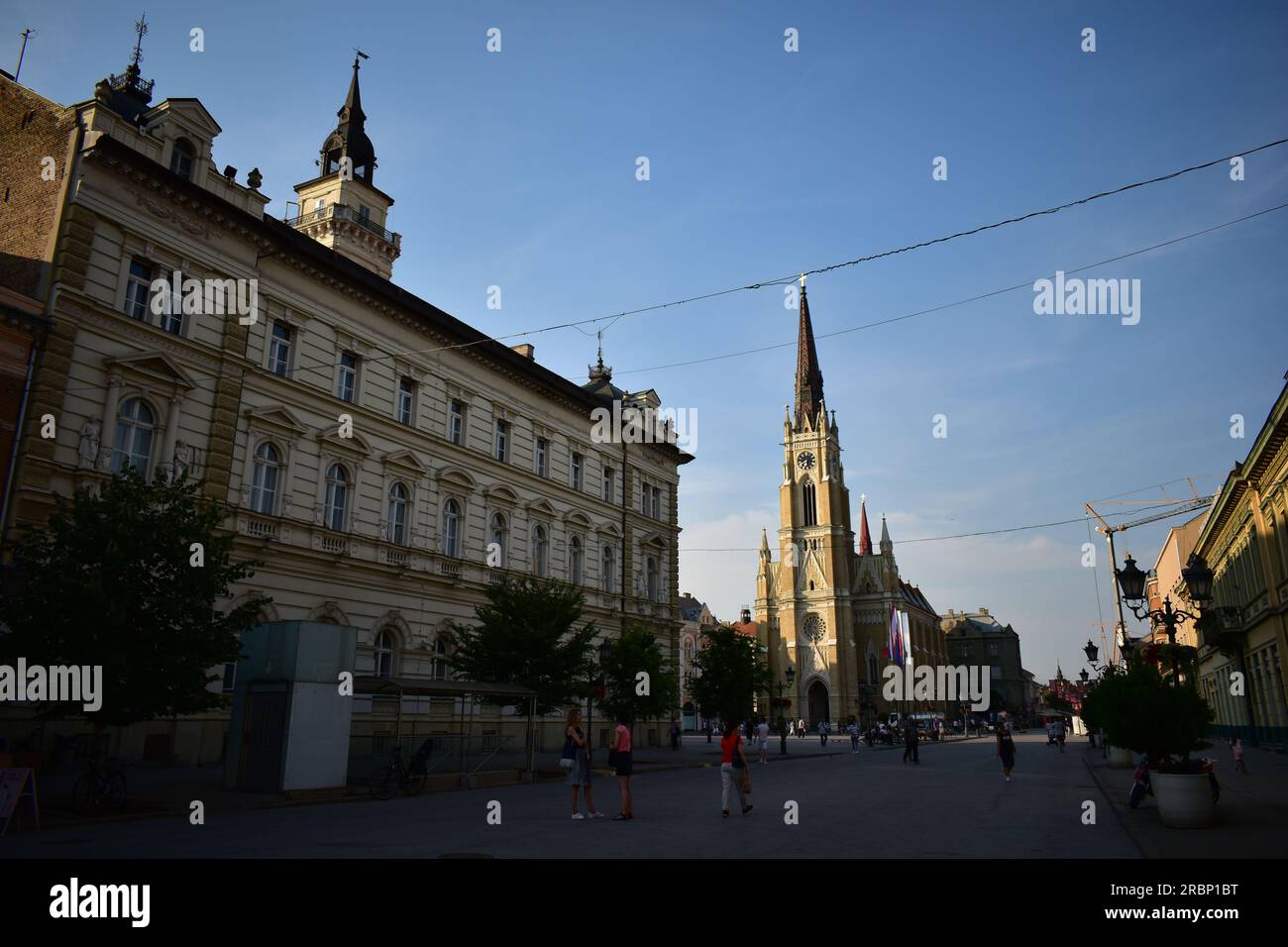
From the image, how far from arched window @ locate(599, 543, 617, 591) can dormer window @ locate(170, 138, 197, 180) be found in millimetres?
23498

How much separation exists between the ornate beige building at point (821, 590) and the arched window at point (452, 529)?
3258 inches

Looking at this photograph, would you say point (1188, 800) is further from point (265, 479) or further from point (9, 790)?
point (265, 479)

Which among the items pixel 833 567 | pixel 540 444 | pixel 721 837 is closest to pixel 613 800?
pixel 721 837

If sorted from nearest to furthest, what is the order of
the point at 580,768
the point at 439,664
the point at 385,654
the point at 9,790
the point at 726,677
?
the point at 9,790 < the point at 580,768 < the point at 385,654 < the point at 439,664 < the point at 726,677

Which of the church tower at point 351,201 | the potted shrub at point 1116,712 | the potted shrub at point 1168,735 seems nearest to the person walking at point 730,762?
the potted shrub at point 1116,712

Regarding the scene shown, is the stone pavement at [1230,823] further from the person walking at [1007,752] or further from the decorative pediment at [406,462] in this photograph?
the decorative pediment at [406,462]

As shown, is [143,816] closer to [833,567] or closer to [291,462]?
[291,462]

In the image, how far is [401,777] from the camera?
744 inches

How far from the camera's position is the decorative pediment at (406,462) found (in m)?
29.6

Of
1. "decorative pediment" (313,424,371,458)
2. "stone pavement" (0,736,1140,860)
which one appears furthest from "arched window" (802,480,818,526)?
"stone pavement" (0,736,1140,860)

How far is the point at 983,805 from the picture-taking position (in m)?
17.1

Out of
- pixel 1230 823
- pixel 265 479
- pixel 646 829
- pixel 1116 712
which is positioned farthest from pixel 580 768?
pixel 265 479

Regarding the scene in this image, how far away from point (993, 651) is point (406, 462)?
172646 millimetres

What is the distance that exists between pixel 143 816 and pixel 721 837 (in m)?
9.66
